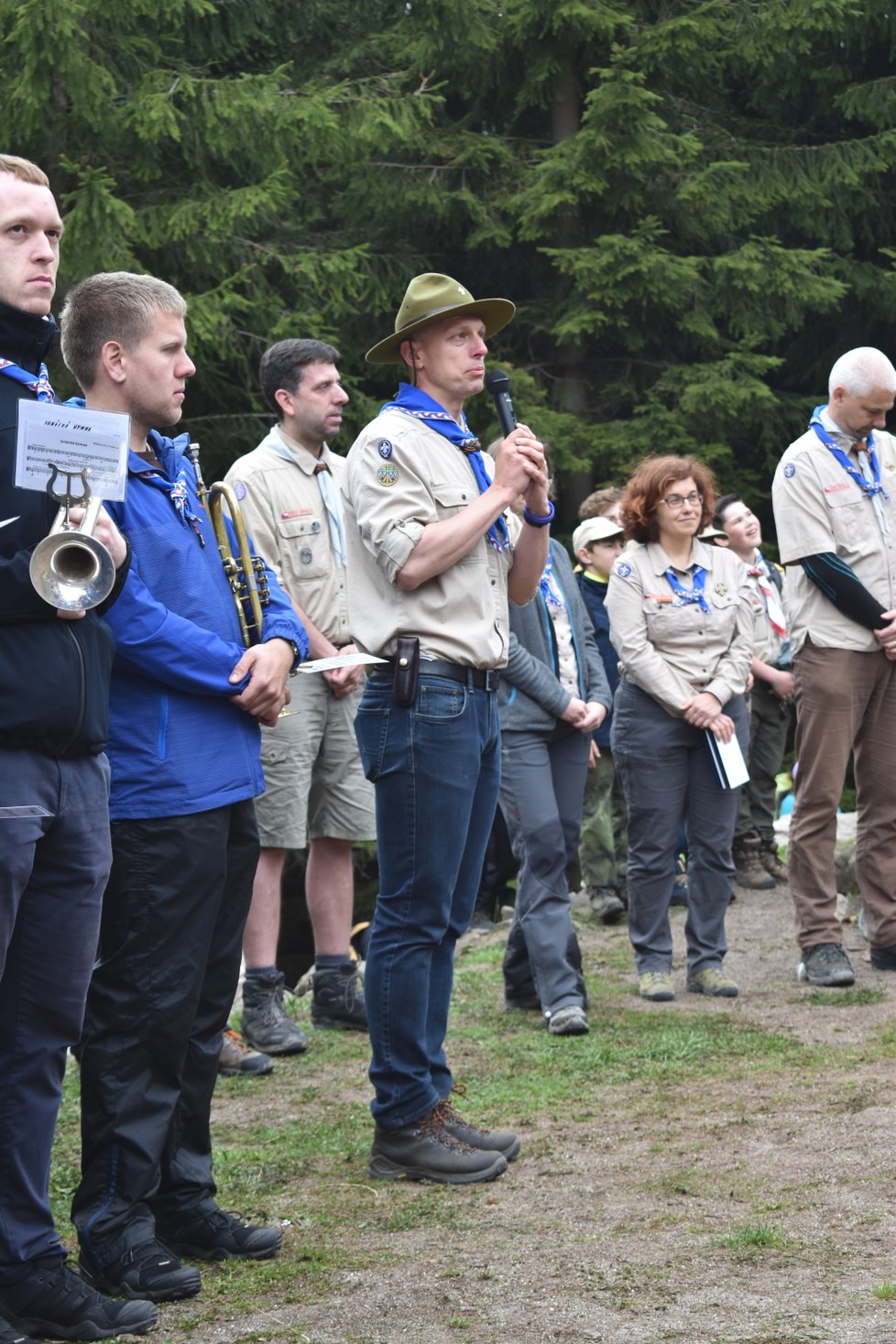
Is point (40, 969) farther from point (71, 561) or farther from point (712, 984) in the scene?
point (712, 984)

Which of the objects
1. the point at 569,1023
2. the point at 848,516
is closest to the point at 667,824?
the point at 569,1023

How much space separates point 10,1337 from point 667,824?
14.0 ft

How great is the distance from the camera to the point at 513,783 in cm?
643

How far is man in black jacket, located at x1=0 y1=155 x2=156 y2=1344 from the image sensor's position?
10.4 ft

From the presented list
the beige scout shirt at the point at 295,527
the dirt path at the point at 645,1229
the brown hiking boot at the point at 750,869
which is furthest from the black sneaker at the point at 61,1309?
the brown hiking boot at the point at 750,869

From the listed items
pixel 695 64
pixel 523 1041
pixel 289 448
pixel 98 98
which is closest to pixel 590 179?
pixel 695 64

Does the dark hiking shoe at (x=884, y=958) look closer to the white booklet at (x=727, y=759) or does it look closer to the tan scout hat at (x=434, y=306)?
the white booklet at (x=727, y=759)

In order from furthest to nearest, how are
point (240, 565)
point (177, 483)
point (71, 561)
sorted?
point (240, 565) → point (177, 483) → point (71, 561)

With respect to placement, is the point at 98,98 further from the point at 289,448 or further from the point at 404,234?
the point at 289,448

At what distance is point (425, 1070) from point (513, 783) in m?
2.00

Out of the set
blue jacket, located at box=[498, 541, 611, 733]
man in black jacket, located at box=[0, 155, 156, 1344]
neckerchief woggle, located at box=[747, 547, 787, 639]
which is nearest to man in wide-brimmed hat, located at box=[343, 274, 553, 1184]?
man in black jacket, located at box=[0, 155, 156, 1344]

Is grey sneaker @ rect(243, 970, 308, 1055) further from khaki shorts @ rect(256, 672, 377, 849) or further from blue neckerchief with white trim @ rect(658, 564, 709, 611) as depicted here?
blue neckerchief with white trim @ rect(658, 564, 709, 611)

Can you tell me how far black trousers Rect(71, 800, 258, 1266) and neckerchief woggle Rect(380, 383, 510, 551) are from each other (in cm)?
138

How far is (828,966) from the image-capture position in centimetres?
694
